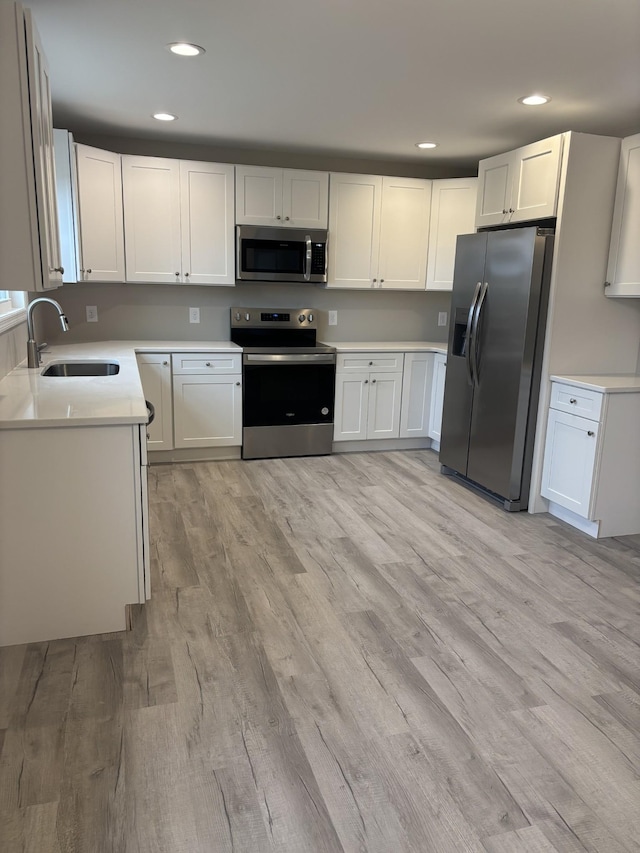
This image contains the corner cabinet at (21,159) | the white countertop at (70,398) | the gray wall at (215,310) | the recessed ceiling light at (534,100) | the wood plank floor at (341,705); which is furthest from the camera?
the gray wall at (215,310)

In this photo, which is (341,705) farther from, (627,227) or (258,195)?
(258,195)

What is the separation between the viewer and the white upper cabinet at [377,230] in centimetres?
500

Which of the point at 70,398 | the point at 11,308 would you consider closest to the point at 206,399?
the point at 11,308

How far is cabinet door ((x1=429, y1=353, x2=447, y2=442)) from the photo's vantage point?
512cm

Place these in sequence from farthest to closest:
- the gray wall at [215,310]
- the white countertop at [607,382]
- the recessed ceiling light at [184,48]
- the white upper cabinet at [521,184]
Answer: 1. the gray wall at [215,310]
2. the white upper cabinet at [521,184]
3. the white countertop at [607,382]
4. the recessed ceiling light at [184,48]


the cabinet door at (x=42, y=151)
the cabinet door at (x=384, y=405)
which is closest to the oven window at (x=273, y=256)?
the cabinet door at (x=384, y=405)

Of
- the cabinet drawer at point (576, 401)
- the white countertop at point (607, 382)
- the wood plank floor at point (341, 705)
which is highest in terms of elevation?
the white countertop at point (607, 382)

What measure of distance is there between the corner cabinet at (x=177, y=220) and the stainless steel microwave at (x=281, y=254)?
0.35 ft

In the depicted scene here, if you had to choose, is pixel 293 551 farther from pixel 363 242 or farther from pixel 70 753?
pixel 363 242

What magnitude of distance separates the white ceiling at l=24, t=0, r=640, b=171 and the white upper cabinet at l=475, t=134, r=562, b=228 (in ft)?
0.60

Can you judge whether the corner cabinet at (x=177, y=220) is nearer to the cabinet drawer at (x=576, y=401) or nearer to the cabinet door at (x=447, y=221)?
the cabinet door at (x=447, y=221)

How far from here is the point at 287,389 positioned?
4.87 meters

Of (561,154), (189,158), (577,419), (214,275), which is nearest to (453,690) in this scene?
(577,419)

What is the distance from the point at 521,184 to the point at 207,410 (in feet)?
8.59
